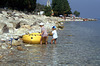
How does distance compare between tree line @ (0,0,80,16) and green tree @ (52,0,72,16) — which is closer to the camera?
tree line @ (0,0,80,16)

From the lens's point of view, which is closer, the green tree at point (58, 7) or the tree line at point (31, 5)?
the tree line at point (31, 5)

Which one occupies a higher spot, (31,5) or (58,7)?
(58,7)

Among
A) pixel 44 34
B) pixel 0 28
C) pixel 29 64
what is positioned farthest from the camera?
pixel 0 28

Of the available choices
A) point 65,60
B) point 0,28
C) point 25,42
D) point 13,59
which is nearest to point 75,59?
point 65,60

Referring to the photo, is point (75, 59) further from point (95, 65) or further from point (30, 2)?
point (30, 2)

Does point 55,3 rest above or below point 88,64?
above

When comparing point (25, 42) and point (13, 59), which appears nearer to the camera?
point (13, 59)

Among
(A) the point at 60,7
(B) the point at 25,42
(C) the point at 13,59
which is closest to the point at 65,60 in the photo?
(C) the point at 13,59

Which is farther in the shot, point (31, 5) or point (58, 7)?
point (58, 7)

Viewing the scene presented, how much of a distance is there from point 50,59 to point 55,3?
378ft

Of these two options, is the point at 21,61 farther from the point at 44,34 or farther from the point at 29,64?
the point at 44,34

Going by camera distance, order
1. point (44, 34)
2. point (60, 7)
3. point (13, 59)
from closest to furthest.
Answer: point (13, 59) → point (44, 34) → point (60, 7)

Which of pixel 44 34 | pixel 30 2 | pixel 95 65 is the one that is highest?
pixel 30 2

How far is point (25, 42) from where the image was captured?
15.0 meters
